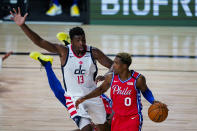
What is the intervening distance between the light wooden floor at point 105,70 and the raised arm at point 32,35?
126 cm

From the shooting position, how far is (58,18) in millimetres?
16109

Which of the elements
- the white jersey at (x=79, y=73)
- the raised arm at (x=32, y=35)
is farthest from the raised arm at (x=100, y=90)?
the raised arm at (x=32, y=35)

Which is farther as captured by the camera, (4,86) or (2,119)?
(4,86)

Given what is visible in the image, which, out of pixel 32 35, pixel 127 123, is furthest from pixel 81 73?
pixel 127 123

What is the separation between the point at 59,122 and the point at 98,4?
9.88 meters

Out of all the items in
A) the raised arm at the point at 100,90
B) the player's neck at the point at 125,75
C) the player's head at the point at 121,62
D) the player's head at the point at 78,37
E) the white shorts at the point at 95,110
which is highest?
the player's head at the point at 78,37

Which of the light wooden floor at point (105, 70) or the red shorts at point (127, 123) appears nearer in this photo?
the red shorts at point (127, 123)

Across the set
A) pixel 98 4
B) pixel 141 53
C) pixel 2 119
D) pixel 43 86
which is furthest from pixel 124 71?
pixel 98 4

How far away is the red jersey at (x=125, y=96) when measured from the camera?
14.1ft

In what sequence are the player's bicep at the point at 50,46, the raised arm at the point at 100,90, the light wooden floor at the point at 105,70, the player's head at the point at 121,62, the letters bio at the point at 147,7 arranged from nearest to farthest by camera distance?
1. the player's head at the point at 121,62
2. the raised arm at the point at 100,90
3. the player's bicep at the point at 50,46
4. the light wooden floor at the point at 105,70
5. the letters bio at the point at 147,7

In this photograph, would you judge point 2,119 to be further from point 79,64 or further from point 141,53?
point 141,53

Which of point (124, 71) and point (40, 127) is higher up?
point (124, 71)

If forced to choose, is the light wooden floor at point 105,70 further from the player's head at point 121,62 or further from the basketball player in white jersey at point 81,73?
the player's head at point 121,62

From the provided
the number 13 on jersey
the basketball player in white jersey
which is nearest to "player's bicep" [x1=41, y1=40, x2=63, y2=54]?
the basketball player in white jersey
